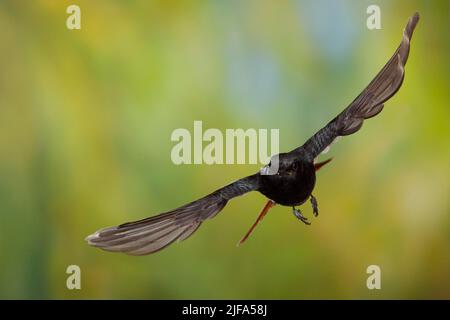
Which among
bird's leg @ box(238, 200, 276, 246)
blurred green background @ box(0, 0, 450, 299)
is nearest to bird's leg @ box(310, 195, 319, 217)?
blurred green background @ box(0, 0, 450, 299)

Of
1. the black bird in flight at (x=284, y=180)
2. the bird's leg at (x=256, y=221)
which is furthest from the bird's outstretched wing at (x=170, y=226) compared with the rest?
the bird's leg at (x=256, y=221)

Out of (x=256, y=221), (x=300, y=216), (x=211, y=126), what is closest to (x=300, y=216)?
(x=300, y=216)

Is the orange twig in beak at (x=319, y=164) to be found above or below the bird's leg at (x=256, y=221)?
above

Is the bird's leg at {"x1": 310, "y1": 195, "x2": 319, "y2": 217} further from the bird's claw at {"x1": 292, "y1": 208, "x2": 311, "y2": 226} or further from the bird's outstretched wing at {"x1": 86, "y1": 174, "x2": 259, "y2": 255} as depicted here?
the bird's outstretched wing at {"x1": 86, "y1": 174, "x2": 259, "y2": 255}

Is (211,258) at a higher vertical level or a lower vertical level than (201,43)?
lower

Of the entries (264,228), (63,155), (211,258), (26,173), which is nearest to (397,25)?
(264,228)

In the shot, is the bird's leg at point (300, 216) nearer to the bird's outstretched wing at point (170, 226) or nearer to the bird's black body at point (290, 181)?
the bird's black body at point (290, 181)

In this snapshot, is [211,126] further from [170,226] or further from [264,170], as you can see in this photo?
[170,226]

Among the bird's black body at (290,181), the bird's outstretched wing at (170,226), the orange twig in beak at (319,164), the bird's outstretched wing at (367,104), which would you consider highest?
the bird's outstretched wing at (367,104)
